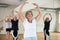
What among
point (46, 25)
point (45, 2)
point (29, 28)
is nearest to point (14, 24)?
point (46, 25)

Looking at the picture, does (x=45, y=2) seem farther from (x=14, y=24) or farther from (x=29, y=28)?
(x=29, y=28)

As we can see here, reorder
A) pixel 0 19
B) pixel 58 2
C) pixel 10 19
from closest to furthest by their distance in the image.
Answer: pixel 10 19 → pixel 0 19 → pixel 58 2

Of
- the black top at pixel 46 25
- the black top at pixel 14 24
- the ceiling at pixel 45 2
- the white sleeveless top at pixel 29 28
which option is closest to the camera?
the white sleeveless top at pixel 29 28

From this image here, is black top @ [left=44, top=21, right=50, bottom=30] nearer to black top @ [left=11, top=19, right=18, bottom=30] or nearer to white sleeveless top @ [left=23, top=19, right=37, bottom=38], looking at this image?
black top @ [left=11, top=19, right=18, bottom=30]

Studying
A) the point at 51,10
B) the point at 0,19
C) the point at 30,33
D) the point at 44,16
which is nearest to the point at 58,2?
the point at 51,10

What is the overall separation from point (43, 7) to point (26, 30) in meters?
3.55

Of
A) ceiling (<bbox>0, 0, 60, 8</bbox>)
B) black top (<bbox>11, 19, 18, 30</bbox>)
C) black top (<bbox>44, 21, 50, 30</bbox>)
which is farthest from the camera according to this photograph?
black top (<bbox>44, 21, 50, 30</bbox>)

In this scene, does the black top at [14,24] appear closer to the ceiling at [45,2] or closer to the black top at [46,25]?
the ceiling at [45,2]

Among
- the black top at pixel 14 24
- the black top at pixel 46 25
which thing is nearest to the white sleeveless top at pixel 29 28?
the black top at pixel 14 24

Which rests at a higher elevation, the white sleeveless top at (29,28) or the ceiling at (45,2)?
the ceiling at (45,2)

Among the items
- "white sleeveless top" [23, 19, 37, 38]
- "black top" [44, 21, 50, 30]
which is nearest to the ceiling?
"black top" [44, 21, 50, 30]

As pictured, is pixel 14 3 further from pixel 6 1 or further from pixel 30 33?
pixel 30 33

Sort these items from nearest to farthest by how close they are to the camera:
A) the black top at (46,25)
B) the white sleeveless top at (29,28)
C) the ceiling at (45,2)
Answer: the white sleeveless top at (29,28)
the ceiling at (45,2)
the black top at (46,25)

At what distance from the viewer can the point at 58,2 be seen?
22.4ft
